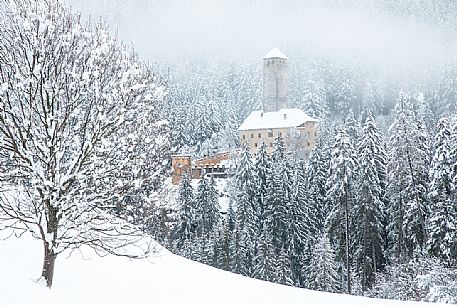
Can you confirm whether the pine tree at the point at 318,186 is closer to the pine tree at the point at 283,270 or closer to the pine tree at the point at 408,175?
the pine tree at the point at 283,270

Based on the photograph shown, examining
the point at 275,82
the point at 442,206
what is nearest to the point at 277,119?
the point at 275,82

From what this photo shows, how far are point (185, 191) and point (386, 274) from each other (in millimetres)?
20580

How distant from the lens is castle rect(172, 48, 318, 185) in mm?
72562

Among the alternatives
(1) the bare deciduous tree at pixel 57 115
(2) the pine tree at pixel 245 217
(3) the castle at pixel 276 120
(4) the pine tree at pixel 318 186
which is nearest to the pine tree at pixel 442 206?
(4) the pine tree at pixel 318 186

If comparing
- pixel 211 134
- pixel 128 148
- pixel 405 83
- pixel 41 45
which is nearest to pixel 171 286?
pixel 128 148

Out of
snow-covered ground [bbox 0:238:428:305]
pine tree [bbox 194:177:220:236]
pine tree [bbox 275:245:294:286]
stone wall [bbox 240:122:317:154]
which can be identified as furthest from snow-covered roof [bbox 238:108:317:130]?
snow-covered ground [bbox 0:238:428:305]

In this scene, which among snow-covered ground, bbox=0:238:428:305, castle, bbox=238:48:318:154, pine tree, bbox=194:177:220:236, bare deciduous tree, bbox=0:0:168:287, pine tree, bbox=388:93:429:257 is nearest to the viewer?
bare deciduous tree, bbox=0:0:168:287

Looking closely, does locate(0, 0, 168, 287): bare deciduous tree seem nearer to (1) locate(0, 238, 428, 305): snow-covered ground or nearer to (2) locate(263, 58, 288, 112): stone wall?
(1) locate(0, 238, 428, 305): snow-covered ground

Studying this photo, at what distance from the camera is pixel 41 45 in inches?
354

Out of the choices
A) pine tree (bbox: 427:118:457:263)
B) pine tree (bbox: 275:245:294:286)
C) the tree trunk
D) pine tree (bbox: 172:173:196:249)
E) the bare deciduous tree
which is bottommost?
pine tree (bbox: 275:245:294:286)

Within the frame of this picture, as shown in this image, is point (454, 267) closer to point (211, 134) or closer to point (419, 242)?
point (419, 242)

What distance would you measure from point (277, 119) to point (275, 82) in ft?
29.8

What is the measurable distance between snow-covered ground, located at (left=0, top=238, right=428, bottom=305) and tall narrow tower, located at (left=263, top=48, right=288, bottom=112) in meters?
77.7

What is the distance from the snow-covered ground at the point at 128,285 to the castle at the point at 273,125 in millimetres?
51143
